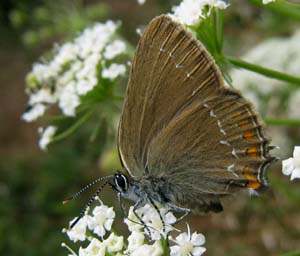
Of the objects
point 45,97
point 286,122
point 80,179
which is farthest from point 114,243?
point 80,179

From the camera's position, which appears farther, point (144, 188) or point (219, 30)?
point (219, 30)

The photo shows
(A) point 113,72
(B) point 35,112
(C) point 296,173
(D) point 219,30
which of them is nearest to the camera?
(C) point 296,173

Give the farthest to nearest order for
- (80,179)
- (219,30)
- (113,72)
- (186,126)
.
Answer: (80,179) < (113,72) < (219,30) < (186,126)

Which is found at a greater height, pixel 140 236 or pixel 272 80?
pixel 272 80

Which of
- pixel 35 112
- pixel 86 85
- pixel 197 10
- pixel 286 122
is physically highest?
pixel 35 112

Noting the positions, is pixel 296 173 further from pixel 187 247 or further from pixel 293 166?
pixel 187 247

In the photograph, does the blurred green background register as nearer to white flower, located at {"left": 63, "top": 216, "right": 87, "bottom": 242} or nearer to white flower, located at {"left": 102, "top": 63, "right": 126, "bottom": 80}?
white flower, located at {"left": 102, "top": 63, "right": 126, "bottom": 80}

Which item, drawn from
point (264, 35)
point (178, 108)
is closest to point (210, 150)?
point (178, 108)

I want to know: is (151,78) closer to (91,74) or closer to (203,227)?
(91,74)
